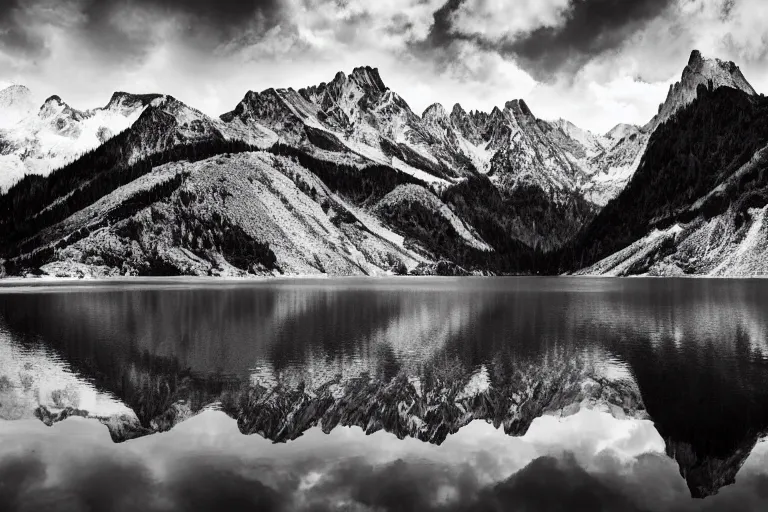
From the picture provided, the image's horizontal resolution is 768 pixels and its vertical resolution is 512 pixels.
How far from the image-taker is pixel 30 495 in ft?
70.1

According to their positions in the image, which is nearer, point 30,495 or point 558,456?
point 30,495

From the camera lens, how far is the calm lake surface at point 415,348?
112ft

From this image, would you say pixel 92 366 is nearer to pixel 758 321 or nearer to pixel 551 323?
pixel 551 323

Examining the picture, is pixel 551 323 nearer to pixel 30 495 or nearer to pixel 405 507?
pixel 405 507

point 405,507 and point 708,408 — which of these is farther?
point 708,408

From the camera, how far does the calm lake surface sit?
34.2 meters

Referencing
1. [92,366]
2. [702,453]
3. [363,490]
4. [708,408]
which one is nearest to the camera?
[363,490]

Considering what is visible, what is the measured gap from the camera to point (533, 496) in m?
21.5

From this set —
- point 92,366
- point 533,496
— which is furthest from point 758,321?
point 92,366

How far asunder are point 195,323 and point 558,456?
51.3 m

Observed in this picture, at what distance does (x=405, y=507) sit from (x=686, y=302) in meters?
94.1

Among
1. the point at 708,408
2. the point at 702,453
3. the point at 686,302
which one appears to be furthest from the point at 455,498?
the point at 686,302

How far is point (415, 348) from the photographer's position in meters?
52.0

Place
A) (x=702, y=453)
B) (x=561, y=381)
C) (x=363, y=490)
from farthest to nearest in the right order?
1. (x=561, y=381)
2. (x=702, y=453)
3. (x=363, y=490)
